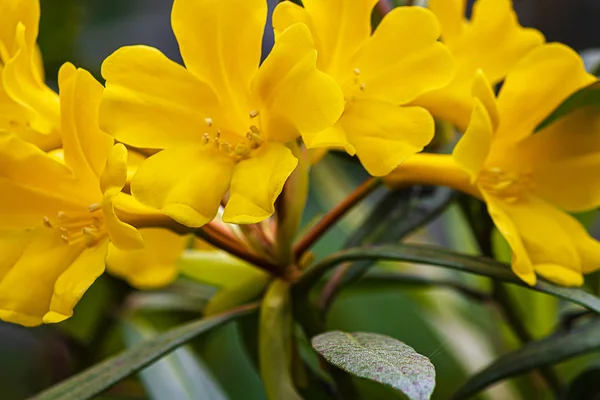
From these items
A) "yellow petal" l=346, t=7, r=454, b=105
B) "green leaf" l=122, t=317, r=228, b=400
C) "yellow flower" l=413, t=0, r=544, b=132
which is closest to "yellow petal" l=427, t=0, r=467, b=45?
"yellow flower" l=413, t=0, r=544, b=132

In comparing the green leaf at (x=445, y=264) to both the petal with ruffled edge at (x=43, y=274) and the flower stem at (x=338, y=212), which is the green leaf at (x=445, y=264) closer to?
the flower stem at (x=338, y=212)

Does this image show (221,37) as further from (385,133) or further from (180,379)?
(180,379)

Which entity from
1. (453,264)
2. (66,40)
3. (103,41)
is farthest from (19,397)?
(453,264)

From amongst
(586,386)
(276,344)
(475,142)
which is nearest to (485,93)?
(475,142)

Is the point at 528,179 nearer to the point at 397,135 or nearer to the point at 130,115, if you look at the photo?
the point at 397,135

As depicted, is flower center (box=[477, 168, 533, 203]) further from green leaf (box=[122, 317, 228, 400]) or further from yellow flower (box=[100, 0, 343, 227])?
green leaf (box=[122, 317, 228, 400])
